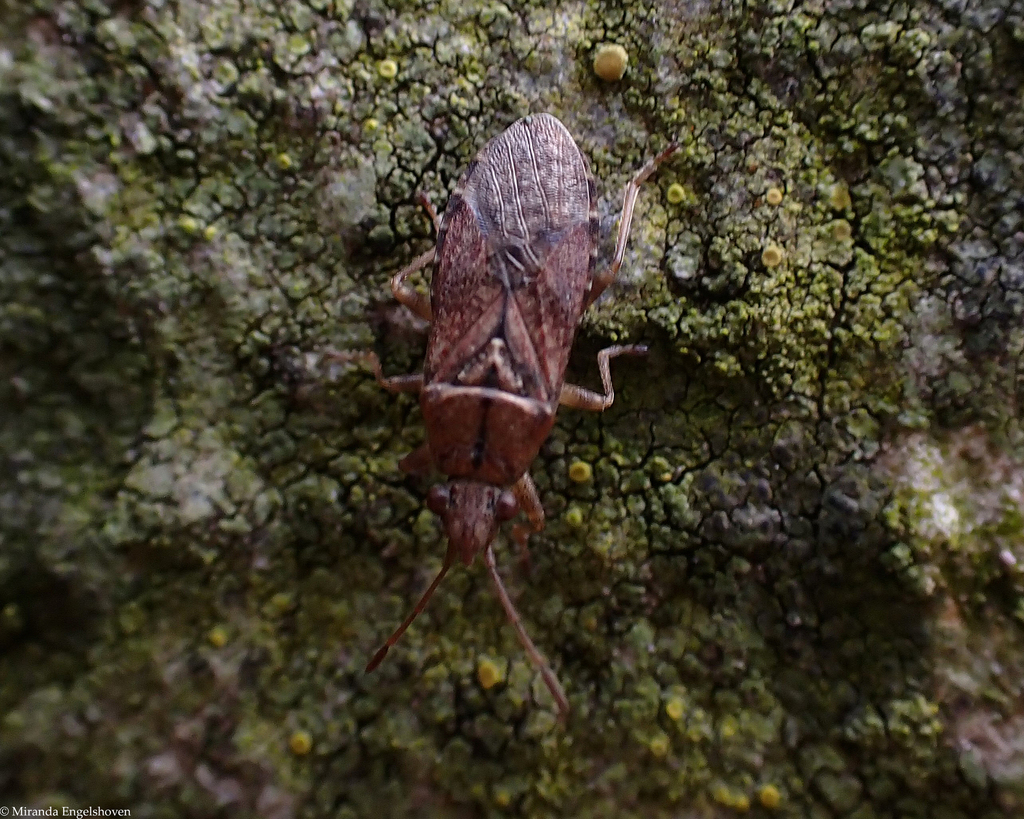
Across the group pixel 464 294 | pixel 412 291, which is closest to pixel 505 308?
pixel 464 294

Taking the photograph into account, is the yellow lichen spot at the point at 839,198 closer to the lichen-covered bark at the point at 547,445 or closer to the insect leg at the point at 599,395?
the lichen-covered bark at the point at 547,445

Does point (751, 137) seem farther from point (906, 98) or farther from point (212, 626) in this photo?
point (212, 626)

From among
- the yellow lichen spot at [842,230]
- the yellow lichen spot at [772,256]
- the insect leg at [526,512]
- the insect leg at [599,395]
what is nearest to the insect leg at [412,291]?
the insect leg at [599,395]

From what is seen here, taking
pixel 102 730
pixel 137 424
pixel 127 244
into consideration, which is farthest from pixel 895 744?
pixel 127 244

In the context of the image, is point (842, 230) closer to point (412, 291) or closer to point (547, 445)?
point (547, 445)

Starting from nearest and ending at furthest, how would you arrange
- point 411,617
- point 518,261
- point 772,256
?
1. point 411,617
2. point 518,261
3. point 772,256

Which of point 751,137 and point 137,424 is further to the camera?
point 751,137

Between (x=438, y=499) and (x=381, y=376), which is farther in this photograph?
(x=381, y=376)

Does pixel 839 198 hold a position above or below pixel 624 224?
above
